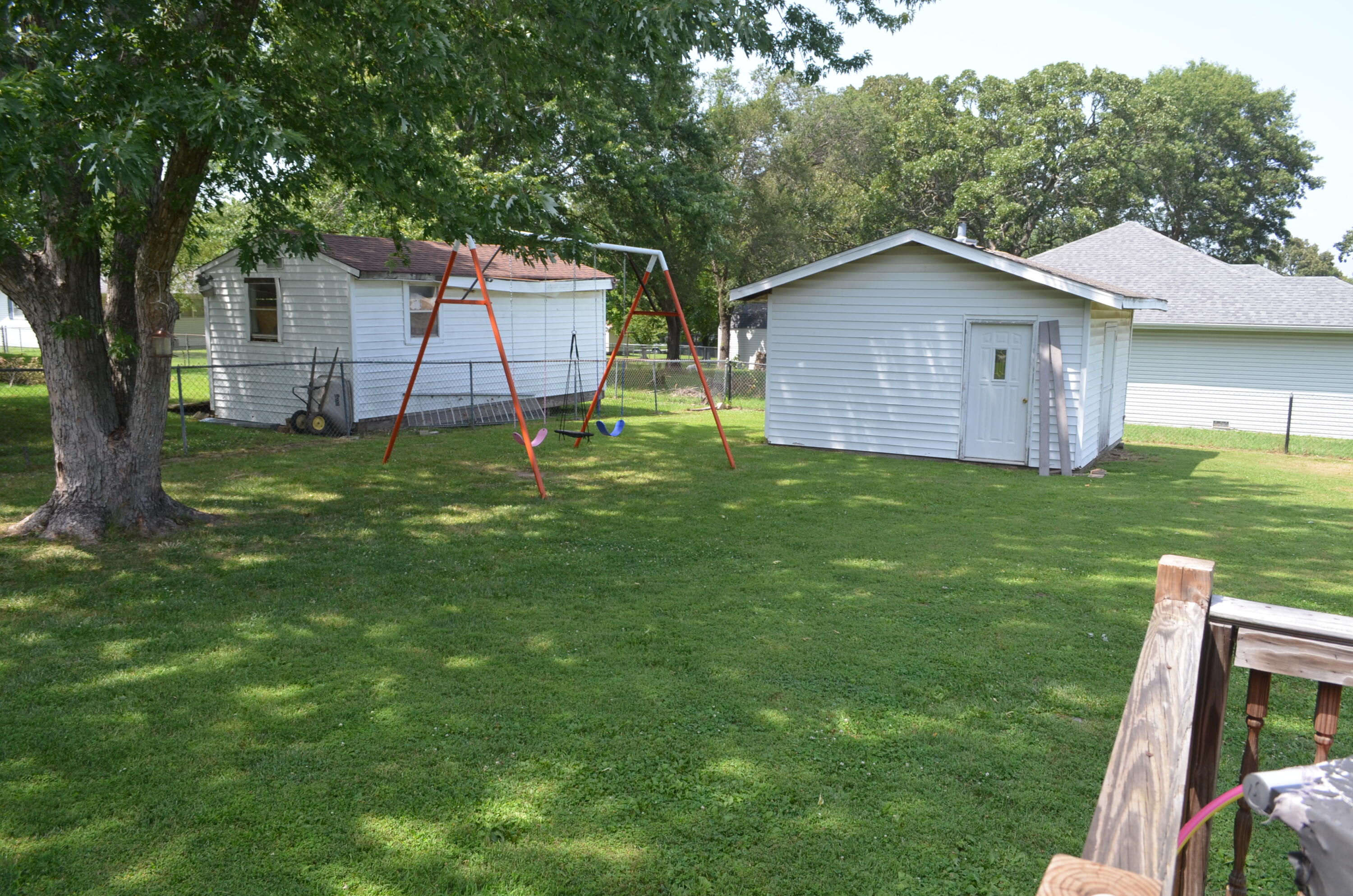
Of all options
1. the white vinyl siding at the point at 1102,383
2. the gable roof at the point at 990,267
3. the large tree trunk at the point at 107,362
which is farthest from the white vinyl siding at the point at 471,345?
the white vinyl siding at the point at 1102,383

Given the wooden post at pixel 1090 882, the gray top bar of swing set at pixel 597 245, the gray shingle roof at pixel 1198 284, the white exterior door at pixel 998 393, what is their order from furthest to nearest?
the gray shingle roof at pixel 1198 284 → the white exterior door at pixel 998 393 → the gray top bar of swing set at pixel 597 245 → the wooden post at pixel 1090 882

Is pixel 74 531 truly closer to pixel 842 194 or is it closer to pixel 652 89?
pixel 652 89

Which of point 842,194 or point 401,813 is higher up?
point 842,194

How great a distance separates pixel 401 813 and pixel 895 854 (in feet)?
6.36

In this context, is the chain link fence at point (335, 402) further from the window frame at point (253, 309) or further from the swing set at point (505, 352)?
the swing set at point (505, 352)

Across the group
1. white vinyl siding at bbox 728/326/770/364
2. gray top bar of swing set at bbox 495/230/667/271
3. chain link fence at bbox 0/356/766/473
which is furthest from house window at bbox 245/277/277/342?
white vinyl siding at bbox 728/326/770/364

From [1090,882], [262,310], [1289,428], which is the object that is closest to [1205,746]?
[1090,882]

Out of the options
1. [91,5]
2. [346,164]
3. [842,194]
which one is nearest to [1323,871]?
[91,5]

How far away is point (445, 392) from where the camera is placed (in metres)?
17.1

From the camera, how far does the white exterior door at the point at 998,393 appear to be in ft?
41.9

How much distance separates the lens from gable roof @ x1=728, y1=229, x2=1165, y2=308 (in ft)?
39.2

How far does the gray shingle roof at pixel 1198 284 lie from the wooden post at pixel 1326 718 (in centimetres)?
1733

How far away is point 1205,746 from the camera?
7.39ft

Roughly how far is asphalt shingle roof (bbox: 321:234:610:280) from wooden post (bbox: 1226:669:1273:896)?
12.2m
